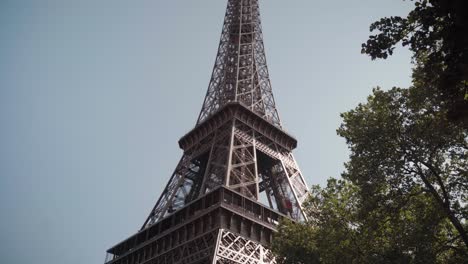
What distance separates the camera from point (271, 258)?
25625 millimetres

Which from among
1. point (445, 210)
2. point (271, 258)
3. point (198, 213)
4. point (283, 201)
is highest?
point (283, 201)

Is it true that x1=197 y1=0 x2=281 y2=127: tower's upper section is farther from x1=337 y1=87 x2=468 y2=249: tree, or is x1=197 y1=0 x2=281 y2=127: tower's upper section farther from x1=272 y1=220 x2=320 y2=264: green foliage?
x1=337 y1=87 x2=468 y2=249: tree

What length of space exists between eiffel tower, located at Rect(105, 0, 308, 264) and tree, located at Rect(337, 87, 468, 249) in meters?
11.3

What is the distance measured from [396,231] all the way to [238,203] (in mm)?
14432

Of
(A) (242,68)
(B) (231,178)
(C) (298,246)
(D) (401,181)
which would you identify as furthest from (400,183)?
(A) (242,68)

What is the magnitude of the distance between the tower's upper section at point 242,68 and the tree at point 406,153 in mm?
26376

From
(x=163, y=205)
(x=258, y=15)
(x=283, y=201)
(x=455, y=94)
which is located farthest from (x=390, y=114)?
(x=258, y=15)

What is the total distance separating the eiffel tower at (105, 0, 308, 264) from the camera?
25.1 m

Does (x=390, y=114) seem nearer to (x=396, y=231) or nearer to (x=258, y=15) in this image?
(x=396, y=231)

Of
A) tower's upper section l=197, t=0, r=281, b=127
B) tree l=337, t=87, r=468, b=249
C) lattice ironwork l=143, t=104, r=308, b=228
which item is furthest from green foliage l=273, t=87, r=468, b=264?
tower's upper section l=197, t=0, r=281, b=127

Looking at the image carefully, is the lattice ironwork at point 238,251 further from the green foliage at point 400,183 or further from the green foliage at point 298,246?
the green foliage at point 400,183

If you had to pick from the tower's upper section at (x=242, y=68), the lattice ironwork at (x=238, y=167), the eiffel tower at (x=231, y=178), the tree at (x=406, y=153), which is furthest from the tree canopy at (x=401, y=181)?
the tower's upper section at (x=242, y=68)

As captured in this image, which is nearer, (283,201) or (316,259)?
(316,259)

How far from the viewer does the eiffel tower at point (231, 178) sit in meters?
25.1
